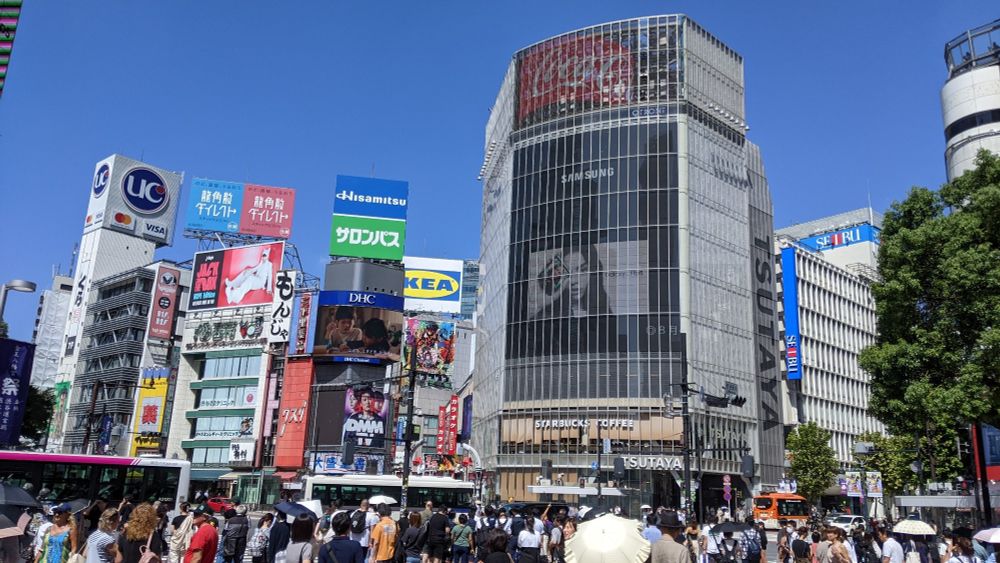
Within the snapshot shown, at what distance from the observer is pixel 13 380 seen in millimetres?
44062

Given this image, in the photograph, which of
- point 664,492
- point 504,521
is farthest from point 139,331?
point 504,521

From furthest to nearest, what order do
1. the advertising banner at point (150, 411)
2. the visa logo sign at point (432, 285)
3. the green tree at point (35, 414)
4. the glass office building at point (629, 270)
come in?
1. the visa logo sign at point (432, 285)
2. the advertising banner at point (150, 411)
3. the glass office building at point (629, 270)
4. the green tree at point (35, 414)

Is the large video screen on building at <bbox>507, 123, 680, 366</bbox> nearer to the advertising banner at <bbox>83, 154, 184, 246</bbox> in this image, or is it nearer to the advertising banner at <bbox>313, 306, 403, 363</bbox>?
the advertising banner at <bbox>313, 306, 403, 363</bbox>

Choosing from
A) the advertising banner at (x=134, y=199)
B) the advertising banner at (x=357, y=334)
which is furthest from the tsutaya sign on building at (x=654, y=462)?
the advertising banner at (x=134, y=199)

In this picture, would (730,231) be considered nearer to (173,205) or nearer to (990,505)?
(990,505)

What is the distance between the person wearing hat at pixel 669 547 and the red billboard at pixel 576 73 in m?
63.6

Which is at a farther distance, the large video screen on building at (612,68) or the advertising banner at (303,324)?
the advertising banner at (303,324)

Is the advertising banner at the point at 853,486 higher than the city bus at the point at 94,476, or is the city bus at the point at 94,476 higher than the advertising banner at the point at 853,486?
the advertising banner at the point at 853,486

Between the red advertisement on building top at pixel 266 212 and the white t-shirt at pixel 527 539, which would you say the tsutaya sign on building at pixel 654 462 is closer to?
the white t-shirt at pixel 527 539

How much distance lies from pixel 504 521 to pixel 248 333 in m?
69.6

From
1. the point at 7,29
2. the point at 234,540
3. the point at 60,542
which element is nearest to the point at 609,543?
the point at 60,542

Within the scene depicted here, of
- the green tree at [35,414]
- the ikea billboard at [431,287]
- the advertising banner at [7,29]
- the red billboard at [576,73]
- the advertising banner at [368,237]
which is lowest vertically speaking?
the green tree at [35,414]

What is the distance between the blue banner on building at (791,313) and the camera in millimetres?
81688

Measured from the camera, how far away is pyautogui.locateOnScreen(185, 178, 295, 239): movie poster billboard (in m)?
95.1
